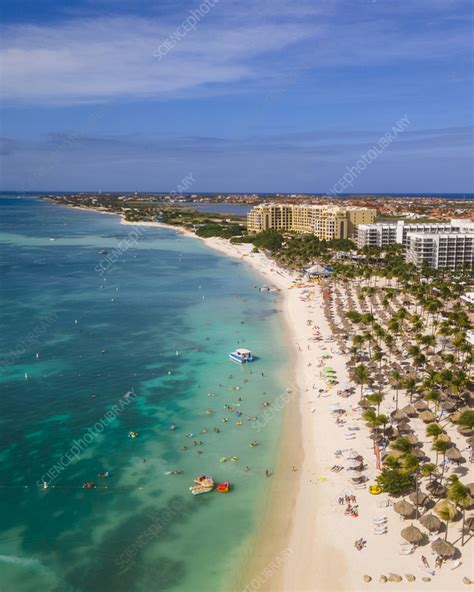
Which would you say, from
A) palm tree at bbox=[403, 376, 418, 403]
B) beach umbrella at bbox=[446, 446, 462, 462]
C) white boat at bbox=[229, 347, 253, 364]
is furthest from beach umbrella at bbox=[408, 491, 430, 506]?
white boat at bbox=[229, 347, 253, 364]

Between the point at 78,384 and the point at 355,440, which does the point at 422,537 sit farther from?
the point at 78,384

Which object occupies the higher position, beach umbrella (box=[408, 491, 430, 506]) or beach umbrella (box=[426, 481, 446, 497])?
beach umbrella (box=[426, 481, 446, 497])

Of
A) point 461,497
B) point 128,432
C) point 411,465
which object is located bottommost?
point 128,432

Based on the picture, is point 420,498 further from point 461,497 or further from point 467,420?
point 467,420

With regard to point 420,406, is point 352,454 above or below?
below

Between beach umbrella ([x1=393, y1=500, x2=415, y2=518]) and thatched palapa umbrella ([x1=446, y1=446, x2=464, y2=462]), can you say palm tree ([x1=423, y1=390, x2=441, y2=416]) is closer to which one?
thatched palapa umbrella ([x1=446, y1=446, x2=464, y2=462])

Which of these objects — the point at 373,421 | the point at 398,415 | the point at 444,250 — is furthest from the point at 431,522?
the point at 444,250

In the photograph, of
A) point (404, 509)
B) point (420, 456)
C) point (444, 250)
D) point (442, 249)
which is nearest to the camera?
point (404, 509)
